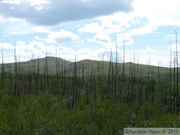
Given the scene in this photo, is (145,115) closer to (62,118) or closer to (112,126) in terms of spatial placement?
(112,126)

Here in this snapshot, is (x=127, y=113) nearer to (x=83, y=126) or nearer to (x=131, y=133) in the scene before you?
(x=83, y=126)

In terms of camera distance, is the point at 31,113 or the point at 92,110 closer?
the point at 31,113

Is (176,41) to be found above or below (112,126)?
above

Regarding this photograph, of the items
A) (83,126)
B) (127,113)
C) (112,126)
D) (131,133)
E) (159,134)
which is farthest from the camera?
(127,113)

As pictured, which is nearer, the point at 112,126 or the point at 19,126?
the point at 19,126

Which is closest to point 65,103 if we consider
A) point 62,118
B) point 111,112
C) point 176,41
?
point 111,112

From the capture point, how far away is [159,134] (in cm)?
1201

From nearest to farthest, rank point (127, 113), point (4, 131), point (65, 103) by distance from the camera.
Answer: point (4, 131)
point (127, 113)
point (65, 103)

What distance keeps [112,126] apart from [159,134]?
18.4ft

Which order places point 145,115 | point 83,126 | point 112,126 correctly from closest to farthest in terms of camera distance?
point 83,126 < point 112,126 < point 145,115

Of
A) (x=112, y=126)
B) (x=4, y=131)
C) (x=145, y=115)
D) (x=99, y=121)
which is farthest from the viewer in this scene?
(x=145, y=115)

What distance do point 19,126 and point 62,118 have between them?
3037 mm

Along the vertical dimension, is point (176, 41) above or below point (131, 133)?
above

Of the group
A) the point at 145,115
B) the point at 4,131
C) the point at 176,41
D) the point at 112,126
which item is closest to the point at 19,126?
the point at 4,131
